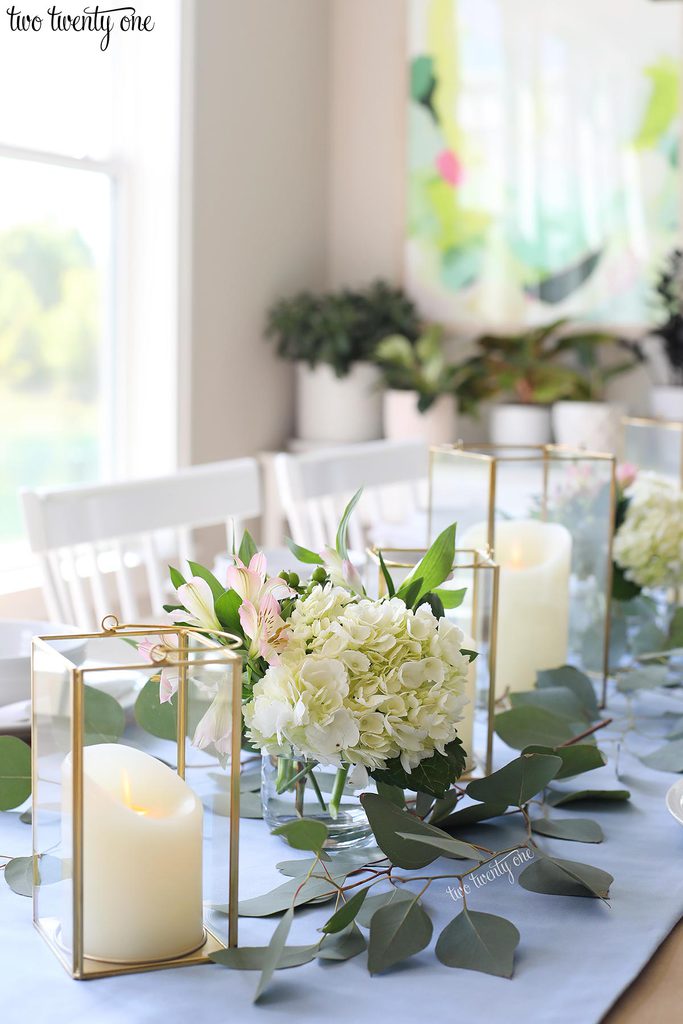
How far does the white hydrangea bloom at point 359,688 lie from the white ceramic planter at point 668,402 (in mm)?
2829

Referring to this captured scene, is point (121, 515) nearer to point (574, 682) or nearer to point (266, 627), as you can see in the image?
point (574, 682)

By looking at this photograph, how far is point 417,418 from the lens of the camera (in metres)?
3.60

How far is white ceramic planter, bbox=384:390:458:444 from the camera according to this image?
3.60m

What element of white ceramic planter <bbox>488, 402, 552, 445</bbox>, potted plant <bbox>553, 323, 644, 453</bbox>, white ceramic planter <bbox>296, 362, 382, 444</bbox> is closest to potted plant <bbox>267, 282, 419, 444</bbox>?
white ceramic planter <bbox>296, 362, 382, 444</bbox>

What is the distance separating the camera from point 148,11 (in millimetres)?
3129

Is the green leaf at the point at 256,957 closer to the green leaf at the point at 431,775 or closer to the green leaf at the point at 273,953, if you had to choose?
the green leaf at the point at 273,953

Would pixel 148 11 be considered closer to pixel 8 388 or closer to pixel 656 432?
pixel 8 388

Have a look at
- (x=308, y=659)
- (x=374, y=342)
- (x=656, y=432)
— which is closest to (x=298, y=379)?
(x=374, y=342)

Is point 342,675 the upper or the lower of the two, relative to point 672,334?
lower

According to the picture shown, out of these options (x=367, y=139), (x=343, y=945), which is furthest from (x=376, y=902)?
(x=367, y=139)

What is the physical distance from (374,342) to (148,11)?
116 centimetres

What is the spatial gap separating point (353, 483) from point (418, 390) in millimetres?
1482

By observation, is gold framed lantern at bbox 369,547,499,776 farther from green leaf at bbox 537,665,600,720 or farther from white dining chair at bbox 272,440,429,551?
white dining chair at bbox 272,440,429,551

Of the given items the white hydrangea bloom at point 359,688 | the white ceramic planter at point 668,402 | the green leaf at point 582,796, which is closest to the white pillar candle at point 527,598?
the green leaf at point 582,796
